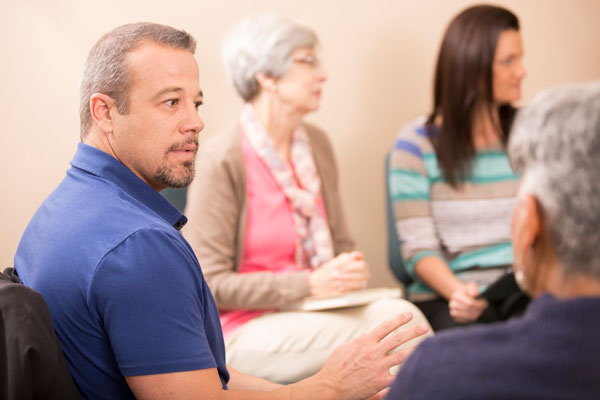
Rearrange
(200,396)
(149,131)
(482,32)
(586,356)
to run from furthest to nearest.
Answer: (482,32)
(149,131)
(200,396)
(586,356)

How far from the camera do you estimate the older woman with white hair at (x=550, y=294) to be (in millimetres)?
668

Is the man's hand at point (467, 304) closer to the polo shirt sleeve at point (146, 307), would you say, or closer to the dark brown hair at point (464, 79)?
the dark brown hair at point (464, 79)

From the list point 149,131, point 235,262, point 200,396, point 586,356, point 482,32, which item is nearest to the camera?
point 586,356

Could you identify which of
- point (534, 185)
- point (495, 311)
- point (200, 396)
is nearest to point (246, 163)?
point (495, 311)

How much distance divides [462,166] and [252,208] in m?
0.75

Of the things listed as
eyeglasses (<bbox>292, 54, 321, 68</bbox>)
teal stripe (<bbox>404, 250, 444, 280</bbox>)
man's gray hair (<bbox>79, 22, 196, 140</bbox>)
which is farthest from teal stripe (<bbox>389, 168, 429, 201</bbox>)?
man's gray hair (<bbox>79, 22, 196, 140</bbox>)

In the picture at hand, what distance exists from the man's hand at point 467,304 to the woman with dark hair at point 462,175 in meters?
0.11

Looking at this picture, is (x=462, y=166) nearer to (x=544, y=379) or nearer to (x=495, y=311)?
(x=495, y=311)

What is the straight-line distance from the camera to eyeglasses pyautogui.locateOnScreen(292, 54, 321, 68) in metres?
2.12

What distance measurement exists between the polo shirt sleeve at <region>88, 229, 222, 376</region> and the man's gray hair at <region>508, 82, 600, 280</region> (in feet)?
1.75

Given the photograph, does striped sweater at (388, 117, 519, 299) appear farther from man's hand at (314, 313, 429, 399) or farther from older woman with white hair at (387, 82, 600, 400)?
older woman with white hair at (387, 82, 600, 400)

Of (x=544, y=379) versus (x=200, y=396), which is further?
(x=200, y=396)

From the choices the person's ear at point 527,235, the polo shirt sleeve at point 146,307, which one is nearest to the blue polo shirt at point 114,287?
the polo shirt sleeve at point 146,307

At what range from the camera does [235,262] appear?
196 cm
